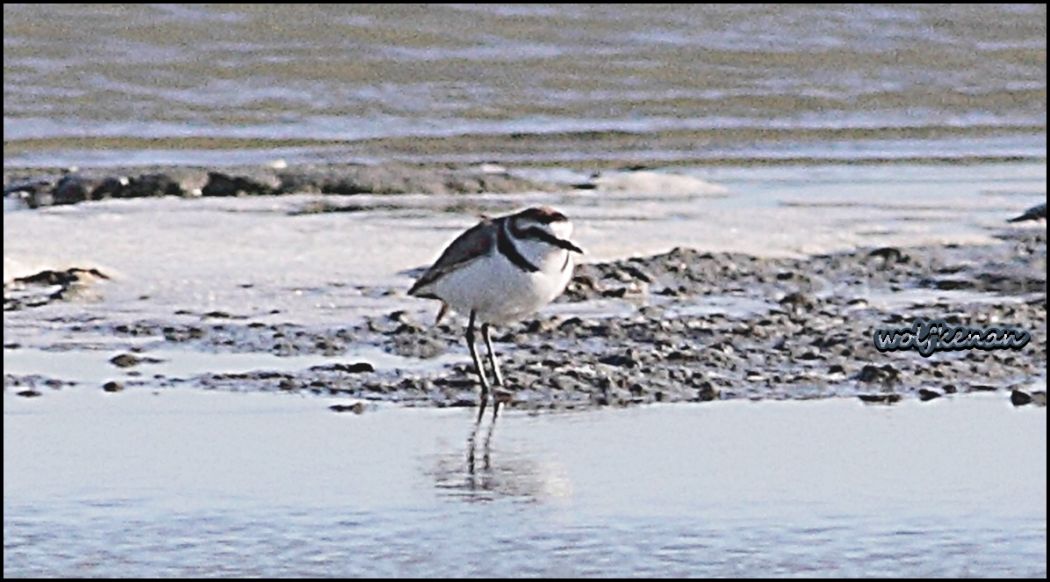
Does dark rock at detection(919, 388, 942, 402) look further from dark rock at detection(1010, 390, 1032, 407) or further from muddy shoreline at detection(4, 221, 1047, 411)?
dark rock at detection(1010, 390, 1032, 407)

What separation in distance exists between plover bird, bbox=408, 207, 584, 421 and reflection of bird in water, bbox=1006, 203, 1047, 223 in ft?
14.8

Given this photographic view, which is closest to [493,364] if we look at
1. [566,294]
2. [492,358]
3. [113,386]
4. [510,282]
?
[492,358]

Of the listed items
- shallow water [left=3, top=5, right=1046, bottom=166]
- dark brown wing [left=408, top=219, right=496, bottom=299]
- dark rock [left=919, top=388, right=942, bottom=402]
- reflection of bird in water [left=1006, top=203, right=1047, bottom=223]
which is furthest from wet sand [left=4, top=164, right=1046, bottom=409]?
shallow water [left=3, top=5, right=1046, bottom=166]

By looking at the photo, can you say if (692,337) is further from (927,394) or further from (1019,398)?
(1019,398)

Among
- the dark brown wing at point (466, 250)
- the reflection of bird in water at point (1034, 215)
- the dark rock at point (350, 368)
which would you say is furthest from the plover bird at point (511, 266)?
the reflection of bird in water at point (1034, 215)

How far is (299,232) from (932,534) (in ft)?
20.4

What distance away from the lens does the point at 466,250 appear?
27.1ft

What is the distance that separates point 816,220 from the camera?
12.4 metres

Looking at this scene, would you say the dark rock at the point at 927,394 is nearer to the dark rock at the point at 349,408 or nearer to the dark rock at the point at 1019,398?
the dark rock at the point at 1019,398

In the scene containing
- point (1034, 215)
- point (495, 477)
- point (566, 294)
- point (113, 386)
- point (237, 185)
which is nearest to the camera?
point (495, 477)

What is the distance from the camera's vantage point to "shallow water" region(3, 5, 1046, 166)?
17.4 m

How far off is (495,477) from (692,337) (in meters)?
2.19

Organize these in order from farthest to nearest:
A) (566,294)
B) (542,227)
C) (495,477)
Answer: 1. (566,294)
2. (542,227)
3. (495,477)

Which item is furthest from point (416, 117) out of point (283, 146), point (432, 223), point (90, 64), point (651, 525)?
point (651, 525)
